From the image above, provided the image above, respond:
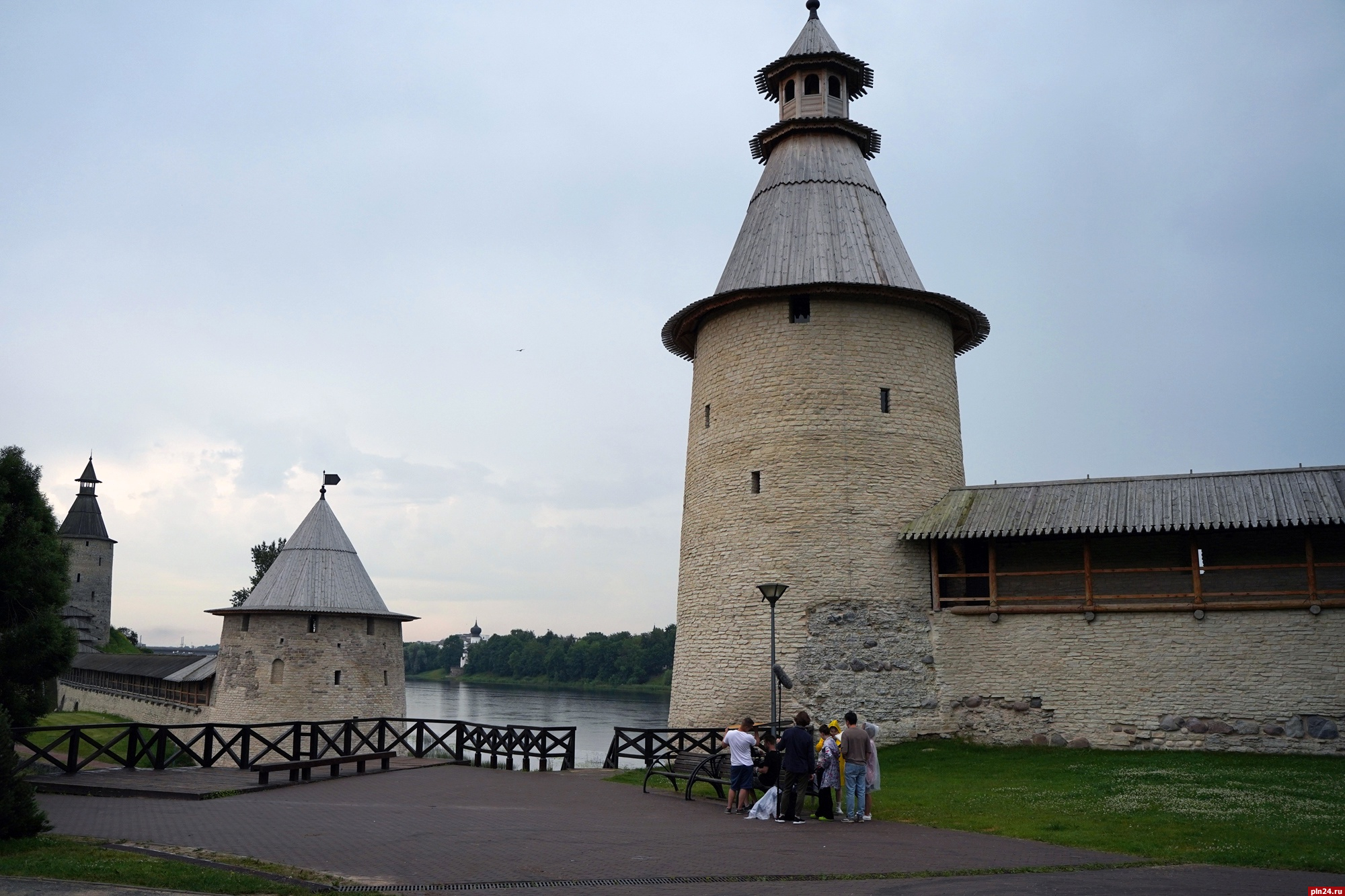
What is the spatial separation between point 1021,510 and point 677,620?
7.17m

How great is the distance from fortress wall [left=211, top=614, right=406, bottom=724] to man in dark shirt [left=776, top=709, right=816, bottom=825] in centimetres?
1963

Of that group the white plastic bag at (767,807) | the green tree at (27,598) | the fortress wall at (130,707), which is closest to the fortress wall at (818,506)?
the white plastic bag at (767,807)

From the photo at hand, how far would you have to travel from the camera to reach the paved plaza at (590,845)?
25.3 ft

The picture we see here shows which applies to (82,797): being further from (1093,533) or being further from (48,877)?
(1093,533)

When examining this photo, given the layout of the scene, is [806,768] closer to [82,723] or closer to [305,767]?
[305,767]

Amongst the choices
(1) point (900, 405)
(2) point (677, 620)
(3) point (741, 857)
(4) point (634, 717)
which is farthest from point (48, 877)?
(4) point (634, 717)

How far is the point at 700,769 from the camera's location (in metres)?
13.3

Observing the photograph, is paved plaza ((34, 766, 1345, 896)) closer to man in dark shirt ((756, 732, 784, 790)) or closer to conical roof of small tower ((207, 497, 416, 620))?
man in dark shirt ((756, 732, 784, 790))

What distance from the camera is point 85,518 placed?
64000mm

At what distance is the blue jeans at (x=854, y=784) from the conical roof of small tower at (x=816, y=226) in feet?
36.1

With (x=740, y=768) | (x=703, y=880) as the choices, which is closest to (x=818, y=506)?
(x=740, y=768)

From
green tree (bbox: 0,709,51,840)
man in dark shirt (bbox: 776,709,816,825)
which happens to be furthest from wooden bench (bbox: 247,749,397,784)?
→ man in dark shirt (bbox: 776,709,816,825)

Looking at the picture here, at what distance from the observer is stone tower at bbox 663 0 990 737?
19.0 m

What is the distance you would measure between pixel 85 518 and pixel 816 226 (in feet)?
193
